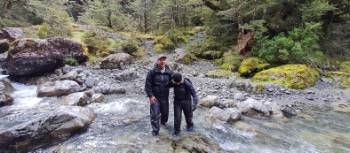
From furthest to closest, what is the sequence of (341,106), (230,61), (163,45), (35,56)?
(163,45), (230,61), (35,56), (341,106)

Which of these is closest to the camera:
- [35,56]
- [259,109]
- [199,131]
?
[199,131]

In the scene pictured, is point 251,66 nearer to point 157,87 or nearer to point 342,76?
point 342,76

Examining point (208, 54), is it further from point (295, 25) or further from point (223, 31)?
point (295, 25)

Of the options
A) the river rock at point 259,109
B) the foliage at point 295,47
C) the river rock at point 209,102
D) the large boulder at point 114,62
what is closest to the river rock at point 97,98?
the river rock at point 209,102

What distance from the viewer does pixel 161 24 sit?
29.1m

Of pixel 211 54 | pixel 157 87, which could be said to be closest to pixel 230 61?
pixel 211 54

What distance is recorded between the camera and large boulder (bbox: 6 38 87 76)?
50.8ft

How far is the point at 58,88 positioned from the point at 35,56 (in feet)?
13.0

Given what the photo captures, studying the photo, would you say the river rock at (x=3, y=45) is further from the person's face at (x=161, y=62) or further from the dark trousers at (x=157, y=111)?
the person's face at (x=161, y=62)

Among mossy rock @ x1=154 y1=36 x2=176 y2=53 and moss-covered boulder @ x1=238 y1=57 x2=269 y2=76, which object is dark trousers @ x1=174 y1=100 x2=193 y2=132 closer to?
moss-covered boulder @ x1=238 y1=57 x2=269 y2=76

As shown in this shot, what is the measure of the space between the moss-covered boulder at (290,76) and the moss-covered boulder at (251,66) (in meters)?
0.83

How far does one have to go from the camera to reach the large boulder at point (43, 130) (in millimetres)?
7555

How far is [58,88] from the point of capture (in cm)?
1289

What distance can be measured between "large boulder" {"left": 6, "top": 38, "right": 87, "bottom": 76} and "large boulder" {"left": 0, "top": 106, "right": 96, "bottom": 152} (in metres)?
7.83
